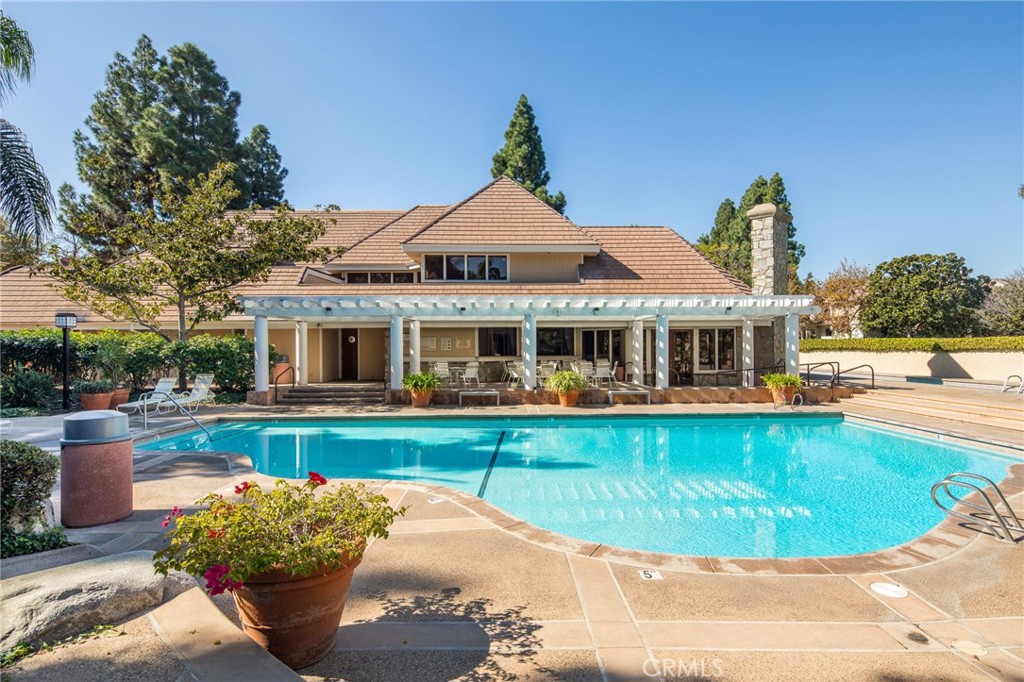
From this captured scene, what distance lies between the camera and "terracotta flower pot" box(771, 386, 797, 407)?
1515 centimetres

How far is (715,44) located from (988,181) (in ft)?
32.2

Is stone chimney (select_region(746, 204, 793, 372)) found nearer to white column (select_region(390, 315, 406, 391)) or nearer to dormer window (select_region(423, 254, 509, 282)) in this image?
dormer window (select_region(423, 254, 509, 282))

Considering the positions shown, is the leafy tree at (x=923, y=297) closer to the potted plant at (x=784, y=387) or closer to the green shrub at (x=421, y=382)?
the potted plant at (x=784, y=387)

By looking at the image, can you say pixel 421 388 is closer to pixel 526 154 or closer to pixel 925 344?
pixel 526 154

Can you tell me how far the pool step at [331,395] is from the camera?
16.0 meters

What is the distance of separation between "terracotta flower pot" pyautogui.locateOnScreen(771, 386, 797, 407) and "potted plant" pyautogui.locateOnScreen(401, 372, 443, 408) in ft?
34.8

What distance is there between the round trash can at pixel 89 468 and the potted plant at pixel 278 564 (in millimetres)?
3104

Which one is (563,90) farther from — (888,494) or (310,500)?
(310,500)

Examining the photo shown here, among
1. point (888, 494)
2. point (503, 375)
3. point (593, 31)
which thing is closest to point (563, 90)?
point (593, 31)

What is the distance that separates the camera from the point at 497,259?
19.3m

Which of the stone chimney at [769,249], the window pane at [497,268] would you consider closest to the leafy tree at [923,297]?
the stone chimney at [769,249]

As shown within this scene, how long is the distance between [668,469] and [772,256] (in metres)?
13.3

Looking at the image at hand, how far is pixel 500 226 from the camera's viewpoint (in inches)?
763

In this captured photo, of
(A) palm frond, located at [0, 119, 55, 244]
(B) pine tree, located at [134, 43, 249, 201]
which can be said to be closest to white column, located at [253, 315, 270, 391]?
(A) palm frond, located at [0, 119, 55, 244]
